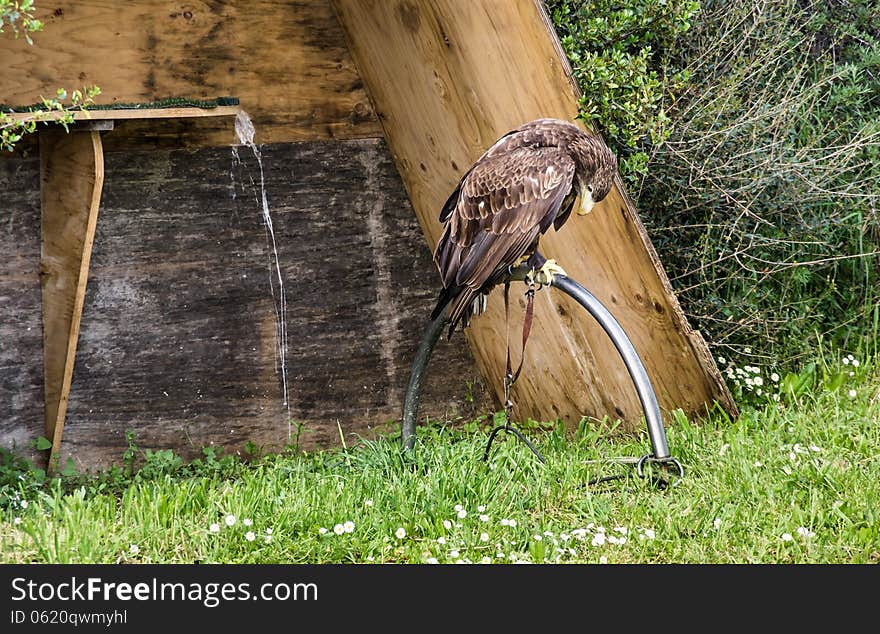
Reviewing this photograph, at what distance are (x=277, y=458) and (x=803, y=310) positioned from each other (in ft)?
8.45

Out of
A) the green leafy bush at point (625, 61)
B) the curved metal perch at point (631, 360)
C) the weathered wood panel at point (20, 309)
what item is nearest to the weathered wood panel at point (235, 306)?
the weathered wood panel at point (20, 309)

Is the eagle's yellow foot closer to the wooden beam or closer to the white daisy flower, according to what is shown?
the white daisy flower

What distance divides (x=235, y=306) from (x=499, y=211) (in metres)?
1.72

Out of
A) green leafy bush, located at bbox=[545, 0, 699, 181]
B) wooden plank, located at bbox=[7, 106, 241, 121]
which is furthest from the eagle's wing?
wooden plank, located at bbox=[7, 106, 241, 121]

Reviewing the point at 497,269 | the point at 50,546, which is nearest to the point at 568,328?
the point at 497,269

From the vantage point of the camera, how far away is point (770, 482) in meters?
3.21

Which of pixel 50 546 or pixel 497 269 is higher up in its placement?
pixel 497 269

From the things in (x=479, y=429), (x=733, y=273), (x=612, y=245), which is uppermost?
(x=612, y=245)

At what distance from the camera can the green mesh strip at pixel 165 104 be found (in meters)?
3.69

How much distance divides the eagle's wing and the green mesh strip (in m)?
1.38

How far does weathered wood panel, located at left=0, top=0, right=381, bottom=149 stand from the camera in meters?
3.83

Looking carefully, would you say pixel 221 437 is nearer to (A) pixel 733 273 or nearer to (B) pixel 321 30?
(B) pixel 321 30

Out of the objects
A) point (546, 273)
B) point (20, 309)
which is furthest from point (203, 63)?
point (546, 273)

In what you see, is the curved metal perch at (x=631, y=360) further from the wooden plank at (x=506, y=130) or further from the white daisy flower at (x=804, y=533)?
the wooden plank at (x=506, y=130)
